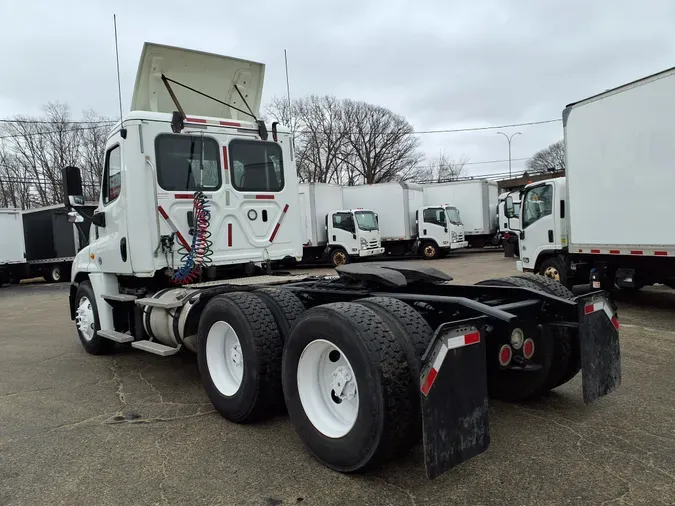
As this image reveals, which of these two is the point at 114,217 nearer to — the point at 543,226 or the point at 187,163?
the point at 187,163

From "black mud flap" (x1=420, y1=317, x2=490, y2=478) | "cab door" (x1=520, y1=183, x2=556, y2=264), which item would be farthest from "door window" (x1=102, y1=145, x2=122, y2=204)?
"cab door" (x1=520, y1=183, x2=556, y2=264)

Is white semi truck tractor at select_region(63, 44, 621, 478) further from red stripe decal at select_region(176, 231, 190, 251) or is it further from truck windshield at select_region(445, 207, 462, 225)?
truck windshield at select_region(445, 207, 462, 225)

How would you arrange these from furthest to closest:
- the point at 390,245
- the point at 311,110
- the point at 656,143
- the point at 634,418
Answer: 1. the point at 311,110
2. the point at 390,245
3. the point at 656,143
4. the point at 634,418

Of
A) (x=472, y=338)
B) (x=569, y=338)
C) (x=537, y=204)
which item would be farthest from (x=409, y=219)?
(x=472, y=338)

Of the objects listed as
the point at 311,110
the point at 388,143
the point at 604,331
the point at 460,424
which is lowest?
the point at 460,424

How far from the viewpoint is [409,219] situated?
22.5m

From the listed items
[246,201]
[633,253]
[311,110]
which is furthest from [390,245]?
[311,110]

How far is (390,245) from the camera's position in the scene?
76.0 feet

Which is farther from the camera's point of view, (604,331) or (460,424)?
(604,331)

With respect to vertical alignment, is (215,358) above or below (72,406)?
above

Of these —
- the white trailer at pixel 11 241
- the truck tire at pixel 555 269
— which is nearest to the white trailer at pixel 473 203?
the truck tire at pixel 555 269

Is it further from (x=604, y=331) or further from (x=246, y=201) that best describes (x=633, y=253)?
(x=246, y=201)

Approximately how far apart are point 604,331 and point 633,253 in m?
5.25

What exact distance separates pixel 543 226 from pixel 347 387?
8.15 m
